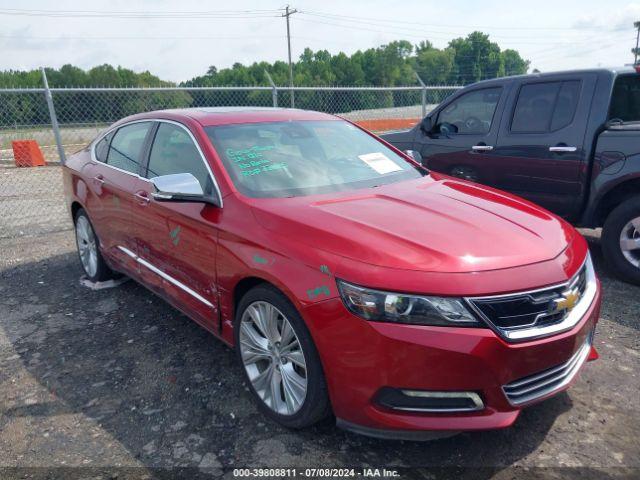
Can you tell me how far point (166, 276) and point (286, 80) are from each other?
47.5 metres

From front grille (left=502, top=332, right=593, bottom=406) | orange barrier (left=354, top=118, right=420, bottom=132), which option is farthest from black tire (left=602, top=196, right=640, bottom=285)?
orange barrier (left=354, top=118, right=420, bottom=132)

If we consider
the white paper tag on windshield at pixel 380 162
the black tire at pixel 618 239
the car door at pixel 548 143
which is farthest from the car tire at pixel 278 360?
the car door at pixel 548 143

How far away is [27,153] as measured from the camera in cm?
1534

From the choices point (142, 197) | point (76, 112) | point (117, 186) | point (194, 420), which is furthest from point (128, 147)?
point (76, 112)

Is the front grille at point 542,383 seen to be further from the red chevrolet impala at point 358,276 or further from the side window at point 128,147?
the side window at point 128,147

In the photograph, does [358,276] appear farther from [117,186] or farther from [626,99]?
[626,99]

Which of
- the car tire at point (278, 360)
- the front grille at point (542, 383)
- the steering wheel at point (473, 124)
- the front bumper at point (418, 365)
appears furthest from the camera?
the steering wheel at point (473, 124)

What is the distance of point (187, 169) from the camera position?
11.3 feet

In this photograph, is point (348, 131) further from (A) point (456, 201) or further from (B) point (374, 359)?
(B) point (374, 359)

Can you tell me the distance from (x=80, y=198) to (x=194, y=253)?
229 centimetres

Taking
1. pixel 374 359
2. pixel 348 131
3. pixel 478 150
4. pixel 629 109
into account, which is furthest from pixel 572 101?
pixel 374 359

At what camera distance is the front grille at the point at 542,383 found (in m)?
2.31

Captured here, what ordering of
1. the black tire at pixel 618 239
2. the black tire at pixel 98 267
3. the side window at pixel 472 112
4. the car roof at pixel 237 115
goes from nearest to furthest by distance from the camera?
the car roof at pixel 237 115 → the black tire at pixel 618 239 → the black tire at pixel 98 267 → the side window at pixel 472 112

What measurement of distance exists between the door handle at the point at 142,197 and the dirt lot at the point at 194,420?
99cm
